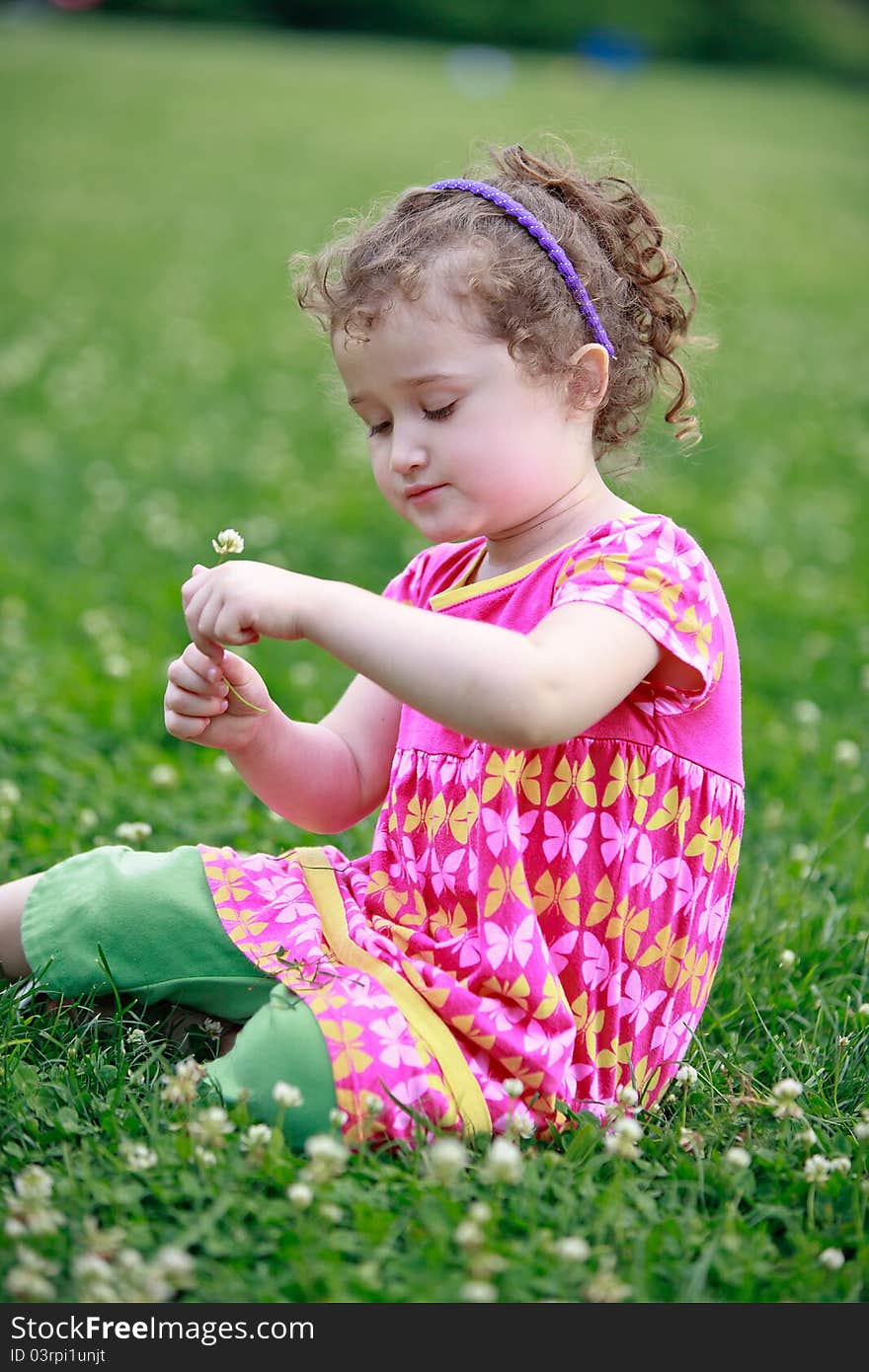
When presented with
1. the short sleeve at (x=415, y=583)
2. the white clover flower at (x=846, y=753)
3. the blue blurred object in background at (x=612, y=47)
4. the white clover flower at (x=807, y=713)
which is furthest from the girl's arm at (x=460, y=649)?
the blue blurred object in background at (x=612, y=47)

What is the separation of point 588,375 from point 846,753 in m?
1.73

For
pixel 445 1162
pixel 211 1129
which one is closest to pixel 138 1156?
pixel 211 1129

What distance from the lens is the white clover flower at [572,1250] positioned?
6.37 feet

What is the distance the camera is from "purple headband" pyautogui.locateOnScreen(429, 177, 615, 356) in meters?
2.49

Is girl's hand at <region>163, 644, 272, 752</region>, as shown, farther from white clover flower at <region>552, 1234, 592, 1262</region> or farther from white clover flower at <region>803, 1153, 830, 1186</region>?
white clover flower at <region>803, 1153, 830, 1186</region>

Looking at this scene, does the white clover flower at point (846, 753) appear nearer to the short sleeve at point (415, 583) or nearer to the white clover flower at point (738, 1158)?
the short sleeve at point (415, 583)

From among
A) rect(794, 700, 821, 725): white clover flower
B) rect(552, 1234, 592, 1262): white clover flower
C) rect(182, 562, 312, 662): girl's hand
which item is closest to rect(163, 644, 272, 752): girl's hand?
rect(182, 562, 312, 662): girl's hand

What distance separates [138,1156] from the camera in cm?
217

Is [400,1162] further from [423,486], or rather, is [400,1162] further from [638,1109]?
[423,486]

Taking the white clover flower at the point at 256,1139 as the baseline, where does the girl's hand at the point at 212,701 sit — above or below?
above

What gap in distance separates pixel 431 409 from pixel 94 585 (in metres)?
3.38

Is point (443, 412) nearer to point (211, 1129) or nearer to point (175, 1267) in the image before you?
point (211, 1129)

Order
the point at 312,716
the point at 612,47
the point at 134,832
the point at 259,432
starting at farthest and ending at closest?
the point at 612,47, the point at 259,432, the point at 312,716, the point at 134,832

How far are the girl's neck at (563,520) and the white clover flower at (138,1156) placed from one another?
1.14 metres
